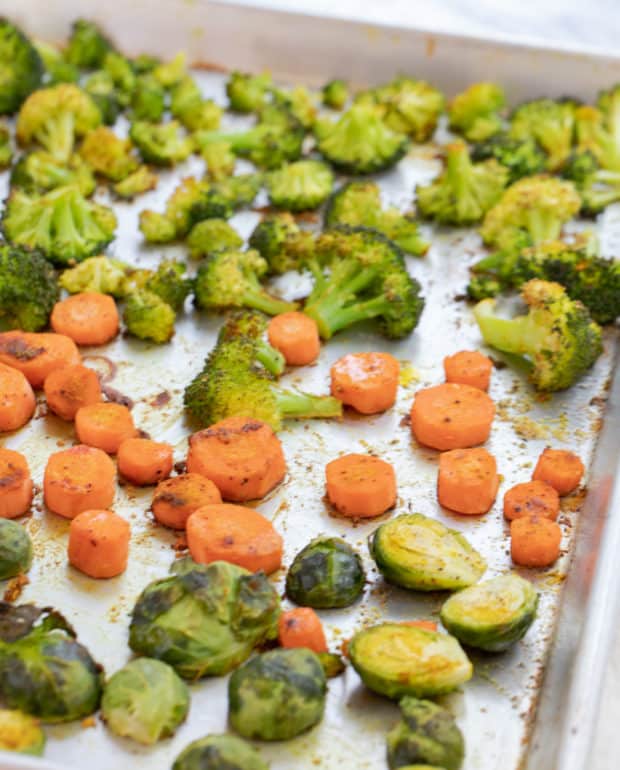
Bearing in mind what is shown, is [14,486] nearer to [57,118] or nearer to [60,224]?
[60,224]

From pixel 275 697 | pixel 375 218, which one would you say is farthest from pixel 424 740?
pixel 375 218

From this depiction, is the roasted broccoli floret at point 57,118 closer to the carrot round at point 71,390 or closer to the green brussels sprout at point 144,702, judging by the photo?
the carrot round at point 71,390

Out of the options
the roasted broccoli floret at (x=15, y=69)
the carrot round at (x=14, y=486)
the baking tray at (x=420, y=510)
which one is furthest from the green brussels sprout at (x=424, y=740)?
the roasted broccoli floret at (x=15, y=69)

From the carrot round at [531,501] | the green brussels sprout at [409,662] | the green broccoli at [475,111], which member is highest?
the green broccoli at [475,111]

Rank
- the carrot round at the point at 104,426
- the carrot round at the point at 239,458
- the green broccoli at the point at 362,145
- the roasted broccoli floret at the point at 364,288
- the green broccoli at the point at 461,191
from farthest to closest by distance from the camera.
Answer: the green broccoli at the point at 362,145 < the green broccoli at the point at 461,191 < the roasted broccoli floret at the point at 364,288 < the carrot round at the point at 104,426 < the carrot round at the point at 239,458

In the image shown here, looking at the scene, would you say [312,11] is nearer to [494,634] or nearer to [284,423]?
[284,423]
